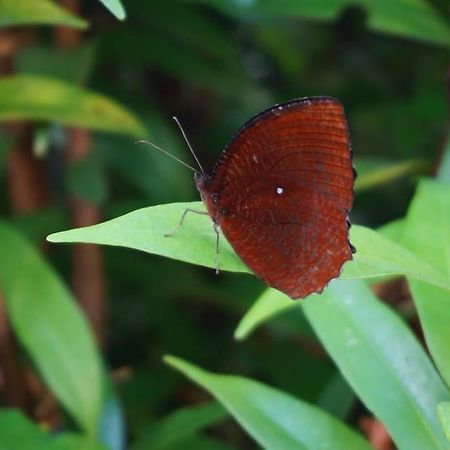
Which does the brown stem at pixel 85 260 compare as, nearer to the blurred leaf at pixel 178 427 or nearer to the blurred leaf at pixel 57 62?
the blurred leaf at pixel 57 62

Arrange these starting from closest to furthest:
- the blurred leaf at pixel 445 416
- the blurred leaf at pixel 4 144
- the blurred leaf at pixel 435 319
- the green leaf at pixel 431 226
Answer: the blurred leaf at pixel 445 416 < the blurred leaf at pixel 435 319 < the green leaf at pixel 431 226 < the blurred leaf at pixel 4 144

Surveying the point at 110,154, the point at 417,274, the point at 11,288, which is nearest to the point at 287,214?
Answer: the point at 417,274

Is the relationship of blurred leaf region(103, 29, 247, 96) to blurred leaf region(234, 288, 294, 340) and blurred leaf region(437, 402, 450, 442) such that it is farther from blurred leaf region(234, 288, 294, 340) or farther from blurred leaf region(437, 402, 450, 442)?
blurred leaf region(437, 402, 450, 442)

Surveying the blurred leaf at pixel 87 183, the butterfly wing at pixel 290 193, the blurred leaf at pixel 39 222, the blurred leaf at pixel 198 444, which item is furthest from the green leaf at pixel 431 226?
the blurred leaf at pixel 39 222

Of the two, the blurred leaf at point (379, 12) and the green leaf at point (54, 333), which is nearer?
the green leaf at point (54, 333)

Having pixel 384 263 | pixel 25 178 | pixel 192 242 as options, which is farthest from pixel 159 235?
pixel 25 178

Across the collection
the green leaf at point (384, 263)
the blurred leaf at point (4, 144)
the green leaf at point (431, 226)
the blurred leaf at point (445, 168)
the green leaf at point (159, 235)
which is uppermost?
the green leaf at point (159, 235)

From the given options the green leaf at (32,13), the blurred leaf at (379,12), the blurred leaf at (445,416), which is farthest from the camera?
the blurred leaf at (379,12)
